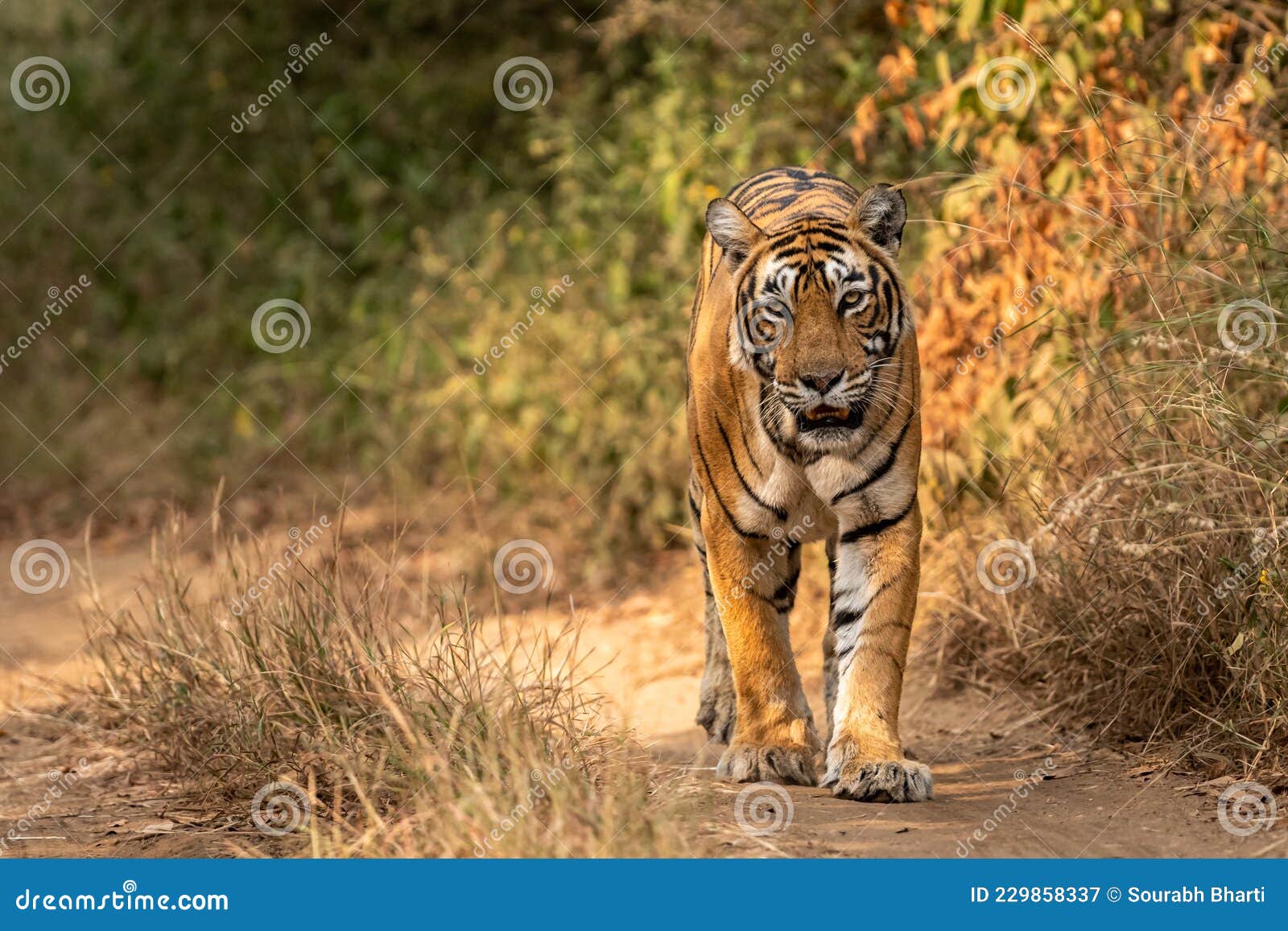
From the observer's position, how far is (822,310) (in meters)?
4.43

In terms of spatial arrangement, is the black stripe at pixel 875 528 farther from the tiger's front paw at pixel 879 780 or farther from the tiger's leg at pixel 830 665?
the tiger's front paw at pixel 879 780

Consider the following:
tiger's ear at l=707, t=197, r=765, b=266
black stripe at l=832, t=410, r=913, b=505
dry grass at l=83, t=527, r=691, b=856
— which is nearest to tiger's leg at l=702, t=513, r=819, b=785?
black stripe at l=832, t=410, r=913, b=505

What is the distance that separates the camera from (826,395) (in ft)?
14.3

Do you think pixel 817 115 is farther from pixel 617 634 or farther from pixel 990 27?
pixel 617 634

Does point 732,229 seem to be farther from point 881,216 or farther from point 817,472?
point 817,472

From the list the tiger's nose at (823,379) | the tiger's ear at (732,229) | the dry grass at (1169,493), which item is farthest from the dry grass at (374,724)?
the dry grass at (1169,493)

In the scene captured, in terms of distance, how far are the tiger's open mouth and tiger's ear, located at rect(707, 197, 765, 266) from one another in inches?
24.9

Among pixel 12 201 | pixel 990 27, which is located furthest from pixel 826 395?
pixel 12 201

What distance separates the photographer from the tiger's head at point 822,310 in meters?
4.38

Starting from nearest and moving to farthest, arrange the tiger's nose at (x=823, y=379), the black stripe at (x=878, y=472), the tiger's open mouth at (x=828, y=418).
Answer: the tiger's nose at (x=823, y=379), the tiger's open mouth at (x=828, y=418), the black stripe at (x=878, y=472)

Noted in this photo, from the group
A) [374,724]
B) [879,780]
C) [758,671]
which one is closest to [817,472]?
[758,671]

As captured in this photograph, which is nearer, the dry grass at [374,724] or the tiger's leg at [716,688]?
the dry grass at [374,724]

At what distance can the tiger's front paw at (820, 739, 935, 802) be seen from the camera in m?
4.32

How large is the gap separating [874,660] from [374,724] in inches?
57.2
